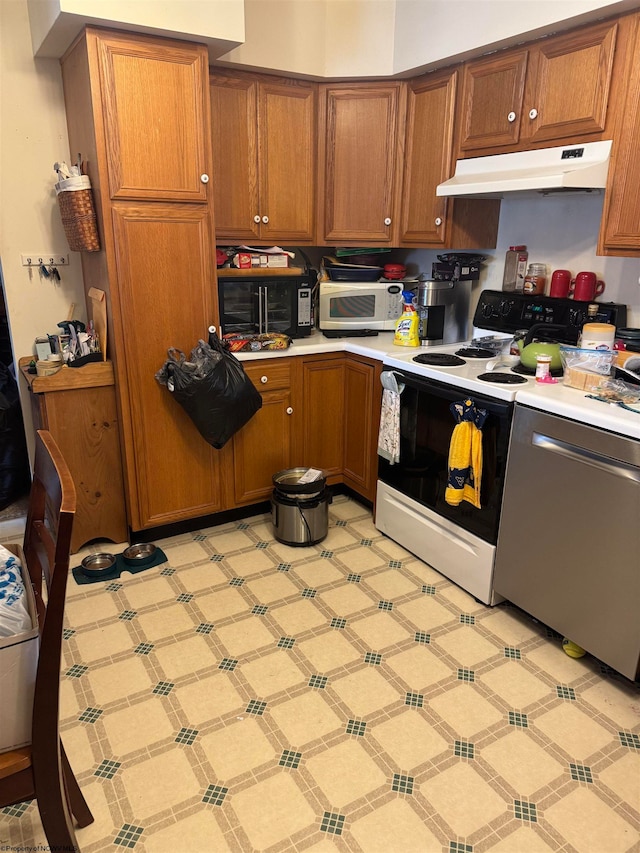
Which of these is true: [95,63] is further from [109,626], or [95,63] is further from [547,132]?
[109,626]

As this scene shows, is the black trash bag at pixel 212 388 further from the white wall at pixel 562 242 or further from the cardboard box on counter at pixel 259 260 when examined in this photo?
the white wall at pixel 562 242

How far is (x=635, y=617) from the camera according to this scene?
1.89 m

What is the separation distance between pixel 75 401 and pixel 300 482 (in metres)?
1.09

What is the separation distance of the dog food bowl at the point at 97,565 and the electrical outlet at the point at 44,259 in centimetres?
141

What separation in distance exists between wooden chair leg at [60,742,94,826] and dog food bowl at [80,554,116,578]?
116 centimetres

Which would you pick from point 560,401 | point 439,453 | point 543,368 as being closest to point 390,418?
point 439,453

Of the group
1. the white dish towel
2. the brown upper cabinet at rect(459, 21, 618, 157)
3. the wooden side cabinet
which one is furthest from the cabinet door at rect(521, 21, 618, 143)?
the wooden side cabinet

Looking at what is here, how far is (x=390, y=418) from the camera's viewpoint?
2.79 m

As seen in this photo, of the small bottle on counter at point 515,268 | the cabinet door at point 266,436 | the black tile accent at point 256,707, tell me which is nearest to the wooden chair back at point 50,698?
the black tile accent at point 256,707

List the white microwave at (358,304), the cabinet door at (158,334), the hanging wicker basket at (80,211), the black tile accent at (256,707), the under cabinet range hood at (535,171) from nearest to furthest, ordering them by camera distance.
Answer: the black tile accent at (256,707) < the under cabinet range hood at (535,171) < the hanging wicker basket at (80,211) < the cabinet door at (158,334) < the white microwave at (358,304)

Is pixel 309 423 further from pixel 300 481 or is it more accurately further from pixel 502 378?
pixel 502 378

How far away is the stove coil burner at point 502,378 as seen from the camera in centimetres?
230

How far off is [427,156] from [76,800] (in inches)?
115

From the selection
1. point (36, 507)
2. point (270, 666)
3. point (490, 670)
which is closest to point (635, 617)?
point (490, 670)
